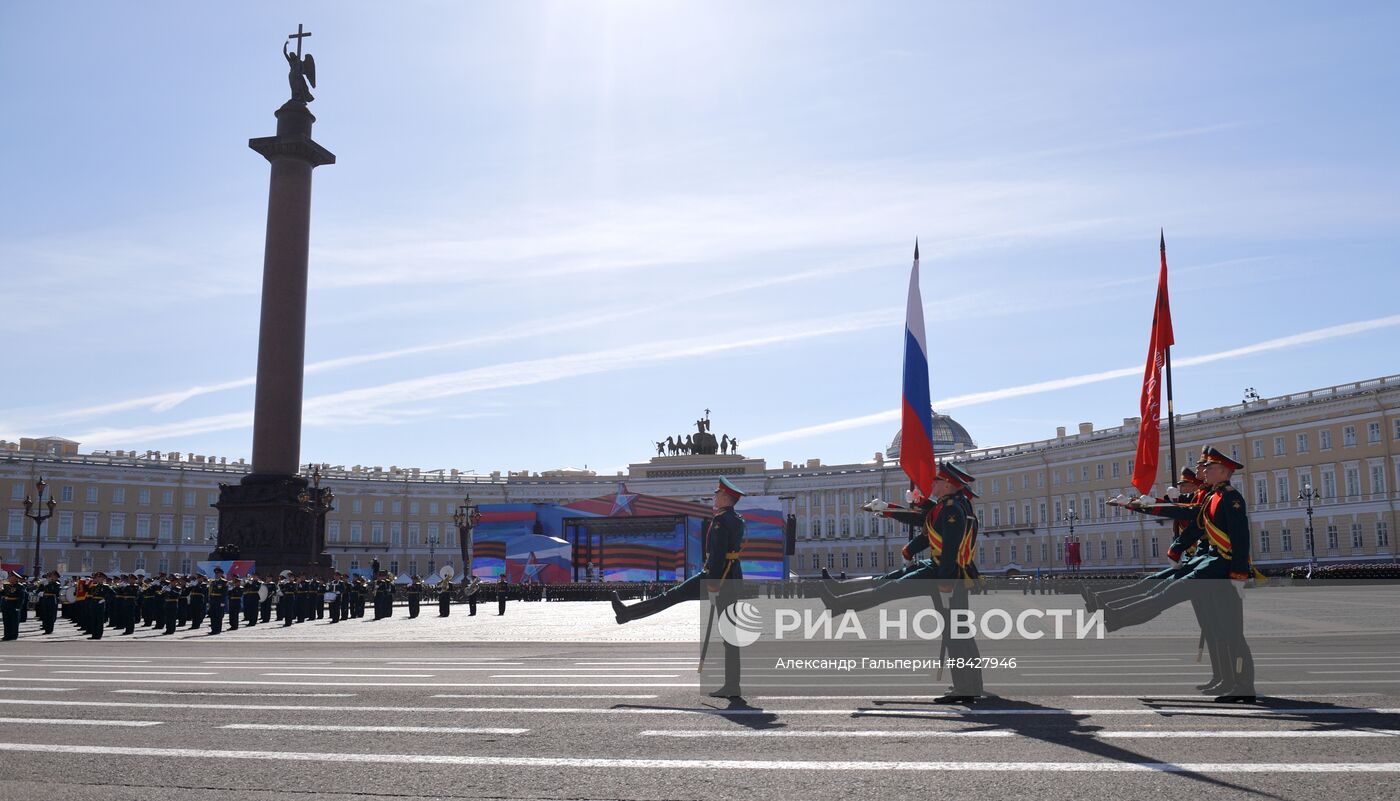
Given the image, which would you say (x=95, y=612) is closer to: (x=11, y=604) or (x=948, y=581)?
(x=11, y=604)

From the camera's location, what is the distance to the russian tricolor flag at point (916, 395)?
1185 cm

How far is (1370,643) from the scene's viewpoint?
1652 centimetres

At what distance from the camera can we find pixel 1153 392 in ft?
40.4

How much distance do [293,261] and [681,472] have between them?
77.4m

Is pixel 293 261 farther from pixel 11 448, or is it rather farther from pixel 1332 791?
pixel 11 448

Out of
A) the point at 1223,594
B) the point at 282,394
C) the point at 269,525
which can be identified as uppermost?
the point at 282,394

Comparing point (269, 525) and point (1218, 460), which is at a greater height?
point (269, 525)

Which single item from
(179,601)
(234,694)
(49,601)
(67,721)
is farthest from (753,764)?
(179,601)

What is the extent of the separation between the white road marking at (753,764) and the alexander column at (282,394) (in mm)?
36174

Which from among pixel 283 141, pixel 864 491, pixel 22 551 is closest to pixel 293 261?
pixel 283 141

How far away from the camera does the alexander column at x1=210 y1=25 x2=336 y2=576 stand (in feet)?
137

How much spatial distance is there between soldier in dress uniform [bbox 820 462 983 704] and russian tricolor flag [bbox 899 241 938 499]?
5.64 ft

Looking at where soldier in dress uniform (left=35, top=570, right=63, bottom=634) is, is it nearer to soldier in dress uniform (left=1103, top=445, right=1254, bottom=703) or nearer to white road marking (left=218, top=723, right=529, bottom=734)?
white road marking (left=218, top=723, right=529, bottom=734)

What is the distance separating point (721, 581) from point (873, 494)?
10717cm
